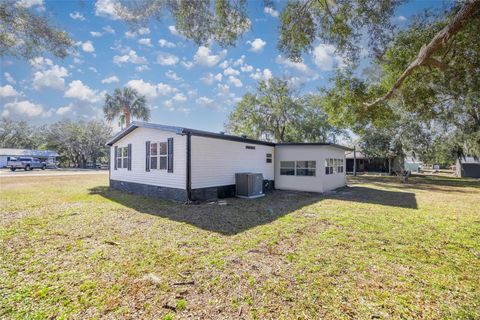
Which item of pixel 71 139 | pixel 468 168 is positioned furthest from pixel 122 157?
pixel 468 168

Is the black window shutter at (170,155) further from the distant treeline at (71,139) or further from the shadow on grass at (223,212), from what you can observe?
the distant treeline at (71,139)

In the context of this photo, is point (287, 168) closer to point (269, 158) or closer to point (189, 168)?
point (269, 158)

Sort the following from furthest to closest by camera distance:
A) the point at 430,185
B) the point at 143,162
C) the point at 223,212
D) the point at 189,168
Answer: the point at 430,185 → the point at 143,162 → the point at 189,168 → the point at 223,212

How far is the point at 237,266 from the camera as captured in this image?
3.78 m

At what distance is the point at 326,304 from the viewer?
2793 mm

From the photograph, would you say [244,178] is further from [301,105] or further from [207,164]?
[301,105]

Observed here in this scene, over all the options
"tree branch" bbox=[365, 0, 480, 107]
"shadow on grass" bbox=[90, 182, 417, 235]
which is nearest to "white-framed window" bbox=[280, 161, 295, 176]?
"shadow on grass" bbox=[90, 182, 417, 235]

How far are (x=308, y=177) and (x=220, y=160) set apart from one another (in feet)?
17.7

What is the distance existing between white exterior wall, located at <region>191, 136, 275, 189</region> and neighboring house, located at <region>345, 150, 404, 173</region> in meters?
22.9

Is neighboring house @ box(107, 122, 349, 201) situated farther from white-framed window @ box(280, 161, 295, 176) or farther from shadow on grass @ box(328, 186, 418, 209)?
shadow on grass @ box(328, 186, 418, 209)

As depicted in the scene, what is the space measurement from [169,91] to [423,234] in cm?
1937

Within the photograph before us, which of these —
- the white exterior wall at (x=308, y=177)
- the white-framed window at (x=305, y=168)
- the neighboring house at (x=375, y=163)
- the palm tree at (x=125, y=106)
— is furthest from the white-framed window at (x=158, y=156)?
the neighboring house at (x=375, y=163)

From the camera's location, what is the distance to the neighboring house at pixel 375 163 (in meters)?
29.8

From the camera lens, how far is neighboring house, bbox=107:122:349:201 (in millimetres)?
9273
